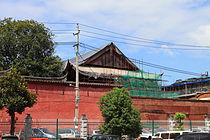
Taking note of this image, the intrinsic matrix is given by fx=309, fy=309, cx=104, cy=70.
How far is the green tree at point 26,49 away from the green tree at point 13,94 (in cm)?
1663

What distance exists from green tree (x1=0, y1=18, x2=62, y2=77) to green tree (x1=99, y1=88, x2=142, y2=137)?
15.8 metres

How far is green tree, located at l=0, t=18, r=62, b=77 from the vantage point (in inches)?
1545

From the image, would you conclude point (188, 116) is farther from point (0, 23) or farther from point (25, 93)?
point (0, 23)

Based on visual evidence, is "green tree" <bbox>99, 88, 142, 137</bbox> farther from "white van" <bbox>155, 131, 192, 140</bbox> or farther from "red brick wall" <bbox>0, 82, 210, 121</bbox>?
"red brick wall" <bbox>0, 82, 210, 121</bbox>

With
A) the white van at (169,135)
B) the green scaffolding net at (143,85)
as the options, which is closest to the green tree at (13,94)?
the white van at (169,135)

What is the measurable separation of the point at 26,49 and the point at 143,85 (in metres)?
16.3

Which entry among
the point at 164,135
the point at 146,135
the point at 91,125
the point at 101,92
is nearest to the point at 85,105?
the point at 101,92

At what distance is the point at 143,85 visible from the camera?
137 feet

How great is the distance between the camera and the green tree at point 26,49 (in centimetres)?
3925

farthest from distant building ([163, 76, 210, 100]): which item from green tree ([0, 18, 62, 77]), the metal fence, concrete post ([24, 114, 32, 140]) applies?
concrete post ([24, 114, 32, 140])

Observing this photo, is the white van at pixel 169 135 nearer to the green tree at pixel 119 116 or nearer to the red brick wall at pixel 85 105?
the green tree at pixel 119 116

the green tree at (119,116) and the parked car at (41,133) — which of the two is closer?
the parked car at (41,133)

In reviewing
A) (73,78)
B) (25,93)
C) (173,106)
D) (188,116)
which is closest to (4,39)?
(73,78)

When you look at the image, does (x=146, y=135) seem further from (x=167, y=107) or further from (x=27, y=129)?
(x=167, y=107)
